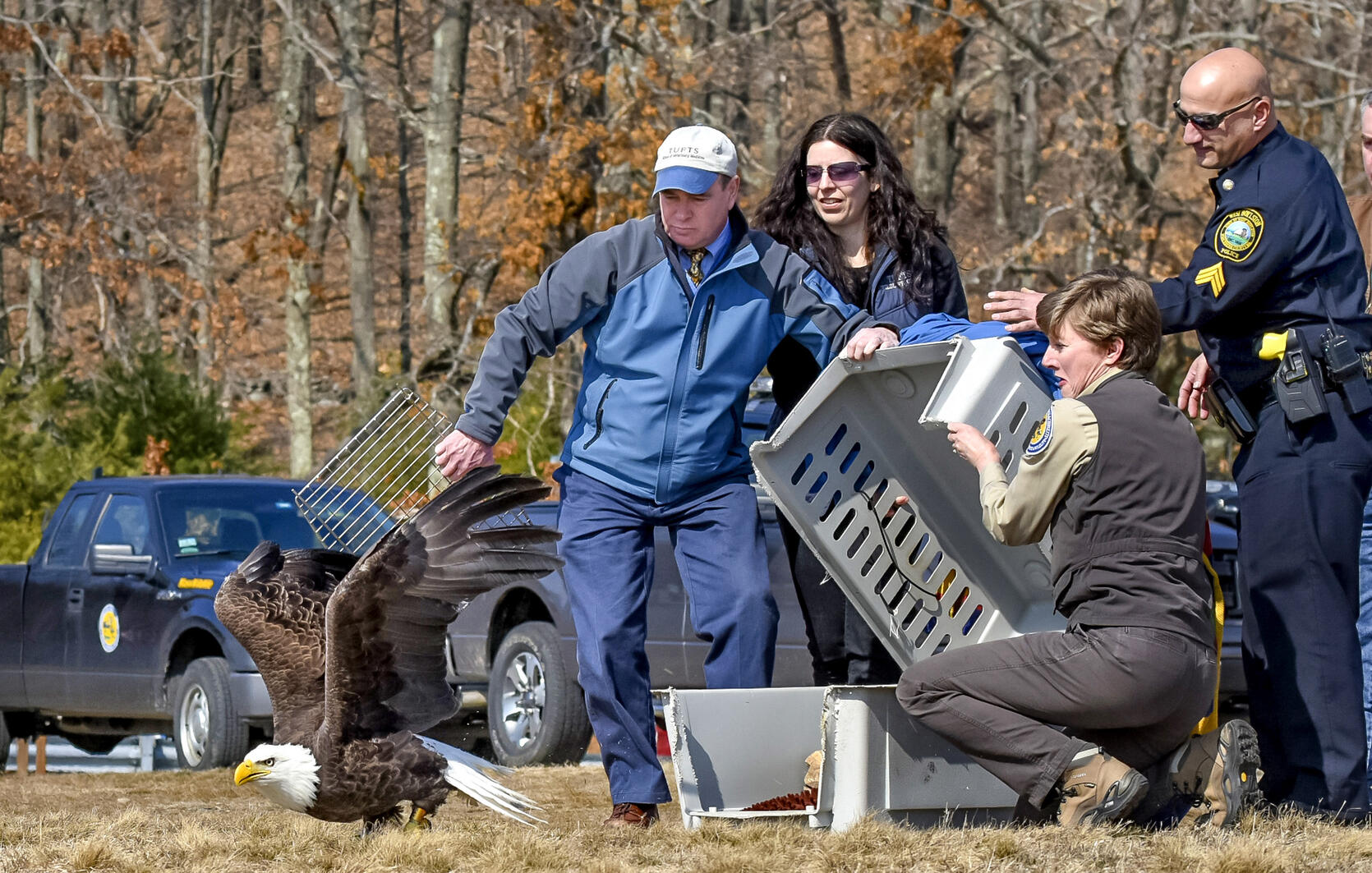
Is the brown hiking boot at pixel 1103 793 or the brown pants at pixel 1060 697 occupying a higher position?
the brown pants at pixel 1060 697

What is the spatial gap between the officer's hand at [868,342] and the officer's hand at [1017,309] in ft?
0.95

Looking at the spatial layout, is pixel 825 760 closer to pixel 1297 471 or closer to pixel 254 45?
pixel 1297 471

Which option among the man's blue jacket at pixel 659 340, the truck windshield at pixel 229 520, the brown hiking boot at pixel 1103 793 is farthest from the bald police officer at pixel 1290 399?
the truck windshield at pixel 229 520

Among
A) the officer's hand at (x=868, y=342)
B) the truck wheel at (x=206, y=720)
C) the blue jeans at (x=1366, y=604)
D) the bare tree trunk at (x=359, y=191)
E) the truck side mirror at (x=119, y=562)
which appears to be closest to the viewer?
the officer's hand at (x=868, y=342)

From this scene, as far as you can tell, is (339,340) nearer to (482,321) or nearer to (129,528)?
(482,321)

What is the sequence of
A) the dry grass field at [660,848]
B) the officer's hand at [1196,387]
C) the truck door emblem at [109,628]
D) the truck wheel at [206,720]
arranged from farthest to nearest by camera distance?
the truck door emblem at [109,628], the truck wheel at [206,720], the officer's hand at [1196,387], the dry grass field at [660,848]

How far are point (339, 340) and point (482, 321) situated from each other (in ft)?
63.1

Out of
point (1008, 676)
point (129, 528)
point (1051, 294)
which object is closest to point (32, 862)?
point (1008, 676)

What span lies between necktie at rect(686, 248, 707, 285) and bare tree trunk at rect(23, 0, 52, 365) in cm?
2206

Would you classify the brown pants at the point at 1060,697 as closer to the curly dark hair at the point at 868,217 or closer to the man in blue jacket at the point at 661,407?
the man in blue jacket at the point at 661,407

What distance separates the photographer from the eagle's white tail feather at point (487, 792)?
5.10 metres

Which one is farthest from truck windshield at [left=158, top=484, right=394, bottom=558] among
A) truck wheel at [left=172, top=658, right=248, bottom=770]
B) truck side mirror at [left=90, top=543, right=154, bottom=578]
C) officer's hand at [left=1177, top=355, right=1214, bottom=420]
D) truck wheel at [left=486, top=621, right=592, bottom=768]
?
officer's hand at [left=1177, top=355, right=1214, bottom=420]

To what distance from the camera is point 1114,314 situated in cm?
466

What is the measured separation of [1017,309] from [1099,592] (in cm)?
96
